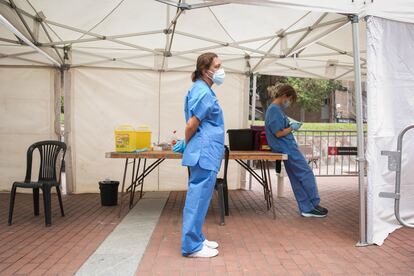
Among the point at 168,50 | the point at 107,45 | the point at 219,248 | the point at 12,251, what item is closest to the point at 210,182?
the point at 219,248

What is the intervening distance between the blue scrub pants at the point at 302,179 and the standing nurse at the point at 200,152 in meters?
2.02

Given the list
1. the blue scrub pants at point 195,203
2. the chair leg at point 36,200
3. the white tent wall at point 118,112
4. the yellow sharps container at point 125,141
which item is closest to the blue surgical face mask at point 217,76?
the blue scrub pants at point 195,203

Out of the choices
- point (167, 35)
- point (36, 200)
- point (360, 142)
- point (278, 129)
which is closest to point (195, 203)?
point (360, 142)

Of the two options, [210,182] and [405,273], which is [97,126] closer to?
[210,182]

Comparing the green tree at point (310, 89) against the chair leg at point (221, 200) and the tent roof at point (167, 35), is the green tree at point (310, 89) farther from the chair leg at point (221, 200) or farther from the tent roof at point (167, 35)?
Answer: the chair leg at point (221, 200)

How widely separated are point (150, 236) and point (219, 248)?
79 centimetres

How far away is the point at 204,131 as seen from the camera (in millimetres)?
3326

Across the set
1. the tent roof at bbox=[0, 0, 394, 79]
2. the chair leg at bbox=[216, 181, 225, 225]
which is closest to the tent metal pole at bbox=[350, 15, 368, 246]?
the tent roof at bbox=[0, 0, 394, 79]

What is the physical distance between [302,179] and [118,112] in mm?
3439

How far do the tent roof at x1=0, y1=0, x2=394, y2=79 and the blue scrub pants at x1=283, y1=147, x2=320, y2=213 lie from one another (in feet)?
4.73

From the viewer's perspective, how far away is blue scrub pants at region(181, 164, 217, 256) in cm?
332

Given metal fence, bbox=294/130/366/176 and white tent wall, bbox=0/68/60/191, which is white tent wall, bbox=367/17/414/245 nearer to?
white tent wall, bbox=0/68/60/191

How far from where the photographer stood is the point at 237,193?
719 cm

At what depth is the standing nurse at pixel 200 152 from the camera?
3279 millimetres
